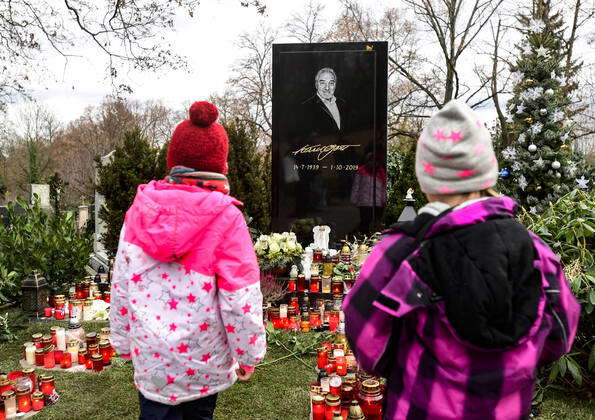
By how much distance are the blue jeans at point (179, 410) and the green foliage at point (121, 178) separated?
20.8ft

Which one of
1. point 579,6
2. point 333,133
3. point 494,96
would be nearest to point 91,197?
point 494,96

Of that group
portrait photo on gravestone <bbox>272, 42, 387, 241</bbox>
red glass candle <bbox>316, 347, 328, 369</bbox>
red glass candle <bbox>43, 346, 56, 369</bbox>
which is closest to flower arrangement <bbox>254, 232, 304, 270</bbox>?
portrait photo on gravestone <bbox>272, 42, 387, 241</bbox>

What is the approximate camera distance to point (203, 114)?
212cm

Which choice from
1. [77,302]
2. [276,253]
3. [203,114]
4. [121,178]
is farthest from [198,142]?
[121,178]

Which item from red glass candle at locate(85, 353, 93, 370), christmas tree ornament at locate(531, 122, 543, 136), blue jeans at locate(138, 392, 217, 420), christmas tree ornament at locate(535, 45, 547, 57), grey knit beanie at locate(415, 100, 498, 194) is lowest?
red glass candle at locate(85, 353, 93, 370)

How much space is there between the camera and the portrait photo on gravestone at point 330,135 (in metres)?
7.86

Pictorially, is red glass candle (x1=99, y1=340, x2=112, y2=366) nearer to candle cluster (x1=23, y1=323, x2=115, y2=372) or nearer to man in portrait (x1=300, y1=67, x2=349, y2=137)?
candle cluster (x1=23, y1=323, x2=115, y2=372)

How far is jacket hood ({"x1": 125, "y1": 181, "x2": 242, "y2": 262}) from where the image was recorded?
6.30ft

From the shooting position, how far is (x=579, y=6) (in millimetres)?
19250

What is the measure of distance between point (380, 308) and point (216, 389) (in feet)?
3.14

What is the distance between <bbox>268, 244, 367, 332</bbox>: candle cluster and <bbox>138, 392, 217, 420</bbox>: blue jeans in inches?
115

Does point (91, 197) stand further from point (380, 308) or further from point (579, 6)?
point (380, 308)

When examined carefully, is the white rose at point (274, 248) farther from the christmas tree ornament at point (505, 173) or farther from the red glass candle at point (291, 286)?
the christmas tree ornament at point (505, 173)

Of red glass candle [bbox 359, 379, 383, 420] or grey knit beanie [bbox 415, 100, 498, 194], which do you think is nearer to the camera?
grey knit beanie [bbox 415, 100, 498, 194]
